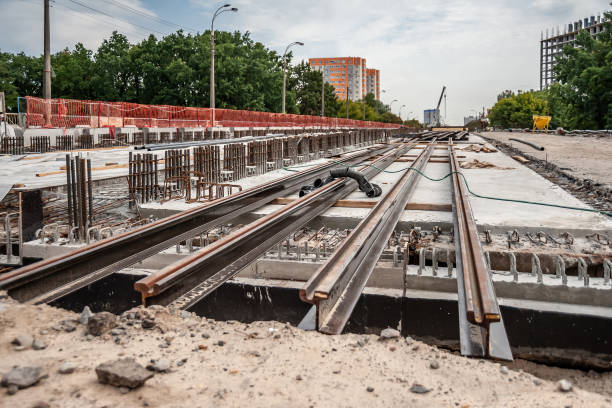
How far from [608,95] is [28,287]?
67783 mm

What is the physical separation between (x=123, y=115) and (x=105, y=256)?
25440 millimetres

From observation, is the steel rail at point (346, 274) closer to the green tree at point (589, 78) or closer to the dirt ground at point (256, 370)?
the dirt ground at point (256, 370)

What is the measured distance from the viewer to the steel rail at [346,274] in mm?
4059

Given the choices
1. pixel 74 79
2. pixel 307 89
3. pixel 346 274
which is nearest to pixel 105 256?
pixel 346 274

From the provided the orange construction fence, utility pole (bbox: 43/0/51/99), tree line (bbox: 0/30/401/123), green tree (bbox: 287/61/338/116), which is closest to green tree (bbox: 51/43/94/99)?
tree line (bbox: 0/30/401/123)

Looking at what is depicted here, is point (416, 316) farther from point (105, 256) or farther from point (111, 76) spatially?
point (111, 76)

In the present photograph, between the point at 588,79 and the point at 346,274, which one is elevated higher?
the point at 588,79

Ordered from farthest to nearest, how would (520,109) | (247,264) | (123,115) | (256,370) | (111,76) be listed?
(520,109), (111,76), (123,115), (247,264), (256,370)

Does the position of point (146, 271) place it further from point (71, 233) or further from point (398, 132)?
point (398, 132)

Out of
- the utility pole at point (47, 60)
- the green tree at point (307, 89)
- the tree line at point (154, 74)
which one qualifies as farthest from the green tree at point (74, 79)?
the green tree at point (307, 89)

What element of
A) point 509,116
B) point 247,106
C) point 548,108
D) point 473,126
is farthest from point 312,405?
point 509,116

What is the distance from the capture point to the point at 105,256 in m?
5.59

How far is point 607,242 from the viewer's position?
23.7 ft

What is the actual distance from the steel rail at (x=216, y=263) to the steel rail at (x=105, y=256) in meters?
0.86
